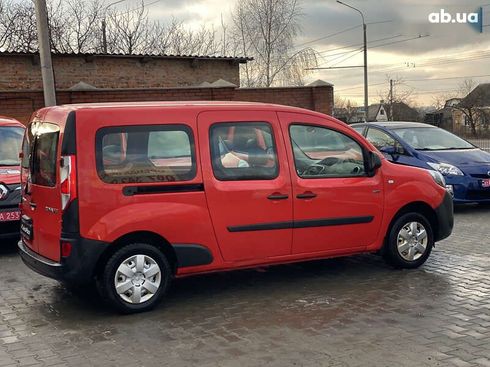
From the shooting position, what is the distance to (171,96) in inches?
622

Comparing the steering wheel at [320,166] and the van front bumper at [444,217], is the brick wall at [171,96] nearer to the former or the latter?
the van front bumper at [444,217]

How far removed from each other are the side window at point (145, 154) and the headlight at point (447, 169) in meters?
5.93

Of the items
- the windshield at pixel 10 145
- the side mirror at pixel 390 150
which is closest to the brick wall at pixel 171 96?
the windshield at pixel 10 145

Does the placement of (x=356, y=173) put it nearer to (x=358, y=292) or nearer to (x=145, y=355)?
(x=358, y=292)

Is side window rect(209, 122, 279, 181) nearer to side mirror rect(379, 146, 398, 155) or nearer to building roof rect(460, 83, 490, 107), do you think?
side mirror rect(379, 146, 398, 155)

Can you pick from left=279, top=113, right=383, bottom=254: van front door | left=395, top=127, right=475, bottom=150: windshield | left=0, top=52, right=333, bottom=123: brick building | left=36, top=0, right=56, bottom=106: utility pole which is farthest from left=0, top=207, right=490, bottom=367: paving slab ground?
left=0, top=52, right=333, bottom=123: brick building

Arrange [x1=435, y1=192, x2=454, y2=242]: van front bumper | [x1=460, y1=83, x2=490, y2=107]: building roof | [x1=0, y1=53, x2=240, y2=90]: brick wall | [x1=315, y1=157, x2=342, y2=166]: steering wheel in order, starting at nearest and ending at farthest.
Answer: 1. [x1=315, y1=157, x2=342, y2=166]: steering wheel
2. [x1=435, y1=192, x2=454, y2=242]: van front bumper
3. [x1=0, y1=53, x2=240, y2=90]: brick wall
4. [x1=460, y1=83, x2=490, y2=107]: building roof

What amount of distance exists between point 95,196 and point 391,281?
3089mm

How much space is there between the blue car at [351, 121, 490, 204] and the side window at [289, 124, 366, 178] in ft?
13.5

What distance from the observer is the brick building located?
14656mm

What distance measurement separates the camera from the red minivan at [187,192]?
4.69 m

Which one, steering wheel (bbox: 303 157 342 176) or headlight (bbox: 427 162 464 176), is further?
headlight (bbox: 427 162 464 176)

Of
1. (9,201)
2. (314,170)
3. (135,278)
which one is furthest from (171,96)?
(135,278)

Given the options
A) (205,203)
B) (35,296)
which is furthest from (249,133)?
Result: (35,296)
